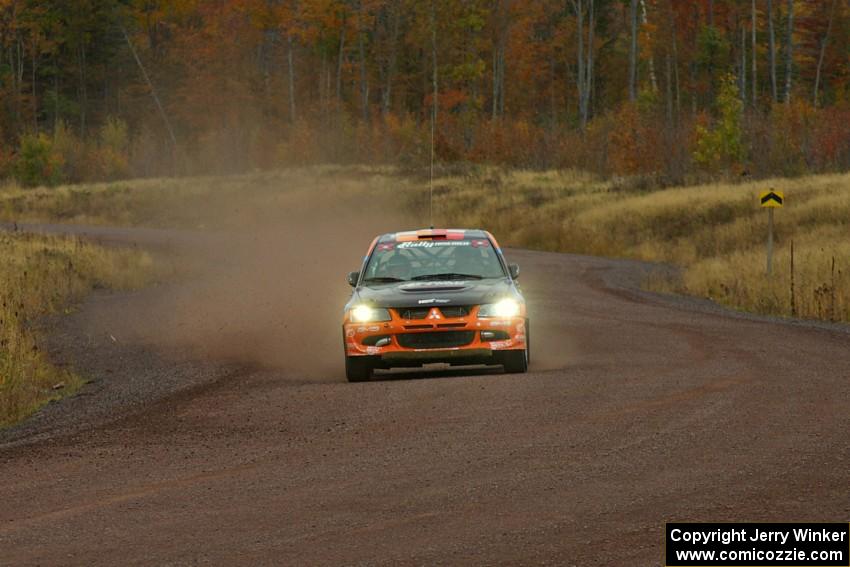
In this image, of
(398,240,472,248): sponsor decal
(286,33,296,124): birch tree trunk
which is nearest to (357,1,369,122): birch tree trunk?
(286,33,296,124): birch tree trunk

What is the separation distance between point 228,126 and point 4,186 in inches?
727

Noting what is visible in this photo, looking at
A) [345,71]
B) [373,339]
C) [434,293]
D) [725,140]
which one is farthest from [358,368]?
[345,71]

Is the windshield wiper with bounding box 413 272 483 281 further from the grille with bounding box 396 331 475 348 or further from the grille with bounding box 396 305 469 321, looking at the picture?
the grille with bounding box 396 331 475 348

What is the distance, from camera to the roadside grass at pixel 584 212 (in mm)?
28672

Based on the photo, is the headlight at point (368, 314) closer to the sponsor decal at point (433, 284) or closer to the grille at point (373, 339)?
the grille at point (373, 339)

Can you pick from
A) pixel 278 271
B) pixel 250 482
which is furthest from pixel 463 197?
pixel 250 482

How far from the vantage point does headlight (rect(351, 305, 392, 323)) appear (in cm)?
1521

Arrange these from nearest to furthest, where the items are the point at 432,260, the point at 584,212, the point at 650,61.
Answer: the point at 432,260 < the point at 584,212 < the point at 650,61

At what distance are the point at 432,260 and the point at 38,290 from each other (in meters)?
13.6

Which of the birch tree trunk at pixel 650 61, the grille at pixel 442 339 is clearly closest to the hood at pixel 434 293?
the grille at pixel 442 339

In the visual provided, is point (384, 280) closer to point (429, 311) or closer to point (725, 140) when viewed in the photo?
point (429, 311)

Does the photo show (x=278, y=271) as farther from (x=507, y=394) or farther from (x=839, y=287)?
(x=507, y=394)

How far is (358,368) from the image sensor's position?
15.5m

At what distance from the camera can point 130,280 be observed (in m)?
33.2
